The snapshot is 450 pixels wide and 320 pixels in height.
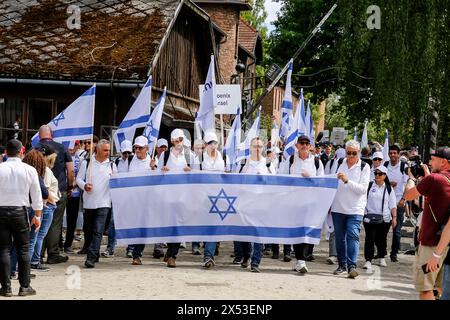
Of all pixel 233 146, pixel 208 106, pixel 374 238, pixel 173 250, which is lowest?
pixel 173 250

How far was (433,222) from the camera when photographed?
819 cm

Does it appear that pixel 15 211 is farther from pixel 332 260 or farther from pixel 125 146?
pixel 332 260

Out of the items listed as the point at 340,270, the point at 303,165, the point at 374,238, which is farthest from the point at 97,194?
the point at 374,238

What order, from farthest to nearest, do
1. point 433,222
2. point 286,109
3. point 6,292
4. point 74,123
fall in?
point 286,109, point 74,123, point 6,292, point 433,222

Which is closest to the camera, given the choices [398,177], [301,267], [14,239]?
[14,239]

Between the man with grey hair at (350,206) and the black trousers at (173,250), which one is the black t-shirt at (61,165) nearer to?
the black trousers at (173,250)

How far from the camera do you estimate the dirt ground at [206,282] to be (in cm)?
987

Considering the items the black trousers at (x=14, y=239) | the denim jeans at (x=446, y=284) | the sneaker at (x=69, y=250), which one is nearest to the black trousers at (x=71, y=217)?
the sneaker at (x=69, y=250)

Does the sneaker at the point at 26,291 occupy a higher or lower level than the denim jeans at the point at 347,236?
lower

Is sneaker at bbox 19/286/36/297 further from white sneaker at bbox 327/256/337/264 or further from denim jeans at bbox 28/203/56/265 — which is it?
white sneaker at bbox 327/256/337/264

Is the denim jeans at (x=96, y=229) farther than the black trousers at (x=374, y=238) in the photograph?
No

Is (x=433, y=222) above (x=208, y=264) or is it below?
above

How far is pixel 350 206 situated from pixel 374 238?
1.80 m

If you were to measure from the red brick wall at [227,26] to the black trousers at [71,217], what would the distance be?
24335 millimetres
